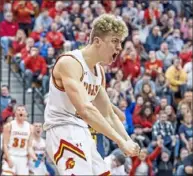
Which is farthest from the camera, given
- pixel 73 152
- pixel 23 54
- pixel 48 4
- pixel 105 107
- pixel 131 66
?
pixel 48 4

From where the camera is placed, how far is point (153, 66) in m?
20.0

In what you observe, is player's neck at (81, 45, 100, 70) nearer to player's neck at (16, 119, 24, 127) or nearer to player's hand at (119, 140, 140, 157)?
player's hand at (119, 140, 140, 157)

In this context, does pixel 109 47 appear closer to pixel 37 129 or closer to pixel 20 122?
pixel 20 122

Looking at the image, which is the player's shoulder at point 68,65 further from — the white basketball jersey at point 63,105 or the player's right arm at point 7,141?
the player's right arm at point 7,141

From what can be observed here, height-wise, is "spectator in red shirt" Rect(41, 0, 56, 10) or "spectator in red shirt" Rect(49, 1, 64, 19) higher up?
"spectator in red shirt" Rect(41, 0, 56, 10)

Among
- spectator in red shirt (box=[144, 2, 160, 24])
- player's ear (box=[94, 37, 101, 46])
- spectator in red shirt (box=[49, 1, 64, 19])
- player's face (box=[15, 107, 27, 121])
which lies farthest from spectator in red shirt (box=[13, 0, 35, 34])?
player's ear (box=[94, 37, 101, 46])

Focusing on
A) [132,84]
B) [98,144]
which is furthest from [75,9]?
[98,144]

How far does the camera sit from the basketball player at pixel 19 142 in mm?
14977

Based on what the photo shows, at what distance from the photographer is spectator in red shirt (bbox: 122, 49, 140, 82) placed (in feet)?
64.8

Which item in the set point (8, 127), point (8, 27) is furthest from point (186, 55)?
point (8, 127)

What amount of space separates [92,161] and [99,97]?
27.5 inches

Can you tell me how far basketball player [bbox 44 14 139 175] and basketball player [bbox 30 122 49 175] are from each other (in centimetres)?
817

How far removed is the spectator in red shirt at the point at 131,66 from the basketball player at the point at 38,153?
171 inches

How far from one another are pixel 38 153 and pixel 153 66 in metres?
5.27
